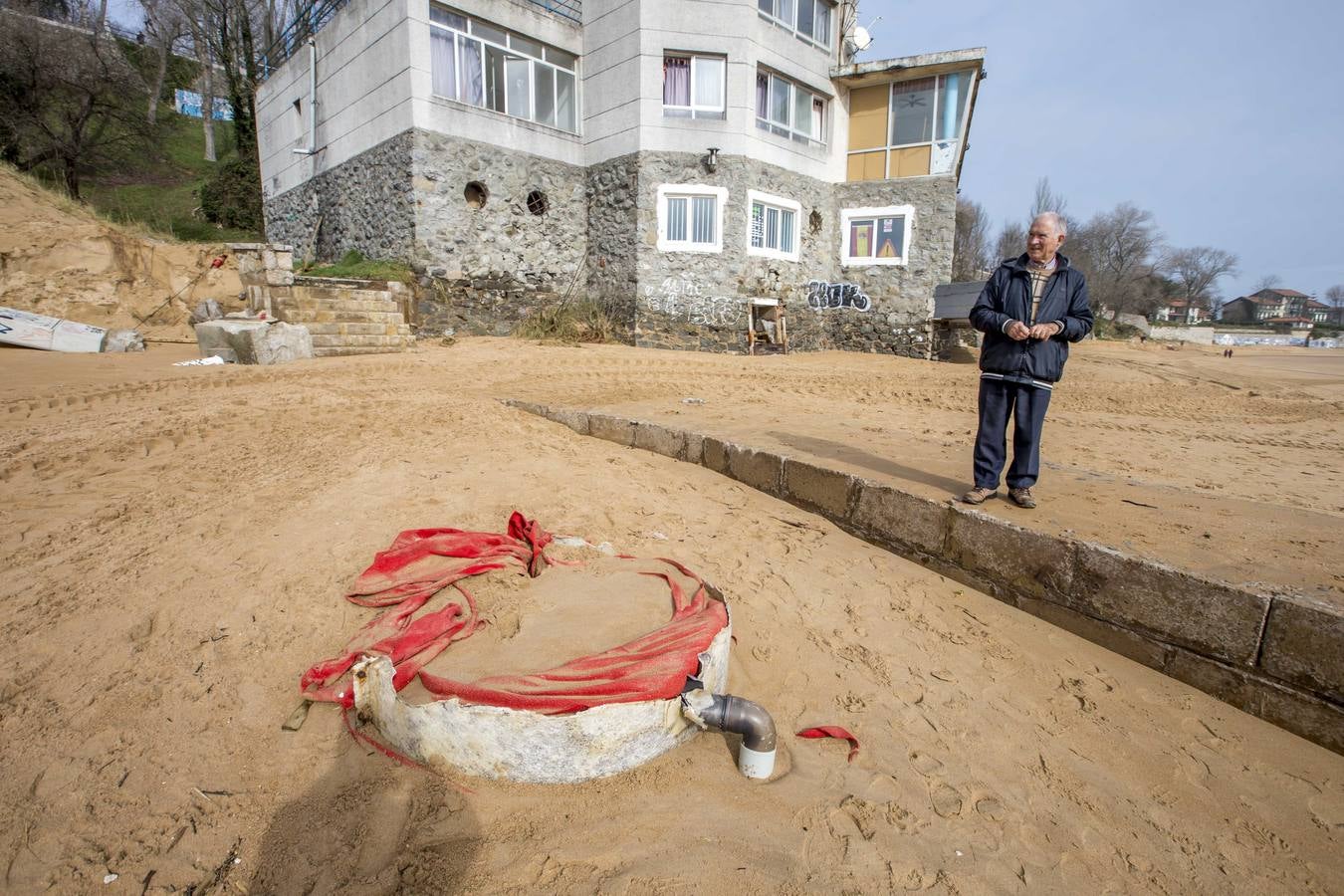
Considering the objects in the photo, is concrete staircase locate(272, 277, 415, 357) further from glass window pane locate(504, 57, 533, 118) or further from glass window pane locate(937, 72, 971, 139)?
glass window pane locate(937, 72, 971, 139)

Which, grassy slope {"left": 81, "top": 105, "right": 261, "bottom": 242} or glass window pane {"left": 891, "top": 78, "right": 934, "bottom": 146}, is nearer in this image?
glass window pane {"left": 891, "top": 78, "right": 934, "bottom": 146}

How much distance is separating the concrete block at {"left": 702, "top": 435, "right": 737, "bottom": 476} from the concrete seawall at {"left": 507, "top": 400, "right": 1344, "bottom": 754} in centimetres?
95

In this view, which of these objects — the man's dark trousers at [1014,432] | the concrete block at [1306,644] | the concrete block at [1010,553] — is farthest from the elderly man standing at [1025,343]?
the concrete block at [1306,644]

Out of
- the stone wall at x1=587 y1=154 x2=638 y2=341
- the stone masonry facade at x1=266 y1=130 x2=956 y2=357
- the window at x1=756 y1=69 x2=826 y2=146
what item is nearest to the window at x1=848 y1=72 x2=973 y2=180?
the stone masonry facade at x1=266 y1=130 x2=956 y2=357

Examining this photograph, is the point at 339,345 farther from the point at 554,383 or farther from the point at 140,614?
the point at 140,614

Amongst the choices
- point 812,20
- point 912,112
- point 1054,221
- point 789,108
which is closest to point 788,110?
point 789,108

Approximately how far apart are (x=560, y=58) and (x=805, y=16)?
6614 millimetres

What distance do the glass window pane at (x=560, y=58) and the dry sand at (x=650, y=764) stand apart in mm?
13375

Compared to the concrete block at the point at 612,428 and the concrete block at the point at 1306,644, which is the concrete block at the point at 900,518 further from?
the concrete block at the point at 612,428

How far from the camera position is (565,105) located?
15.6 meters

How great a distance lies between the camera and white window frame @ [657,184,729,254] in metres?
14.7

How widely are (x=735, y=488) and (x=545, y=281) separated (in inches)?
468

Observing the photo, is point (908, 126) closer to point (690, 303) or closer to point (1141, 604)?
point (690, 303)

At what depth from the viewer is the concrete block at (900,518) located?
3.76 metres
